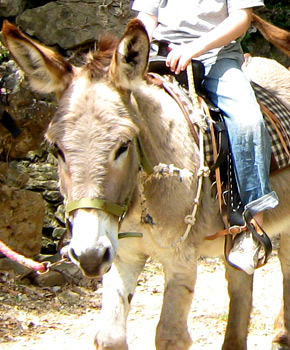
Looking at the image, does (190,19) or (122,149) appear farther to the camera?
(190,19)

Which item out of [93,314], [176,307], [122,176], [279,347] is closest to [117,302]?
[176,307]

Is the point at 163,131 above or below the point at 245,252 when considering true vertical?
above

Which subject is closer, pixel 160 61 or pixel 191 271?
pixel 191 271

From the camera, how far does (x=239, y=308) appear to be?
4418 mm

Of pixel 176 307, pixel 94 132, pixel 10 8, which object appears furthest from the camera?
pixel 10 8

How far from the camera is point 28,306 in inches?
212

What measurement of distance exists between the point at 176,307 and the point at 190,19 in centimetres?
158

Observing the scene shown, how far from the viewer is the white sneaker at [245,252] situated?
3518mm

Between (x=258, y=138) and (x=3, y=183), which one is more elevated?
(x=258, y=138)

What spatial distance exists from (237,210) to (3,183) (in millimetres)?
2997

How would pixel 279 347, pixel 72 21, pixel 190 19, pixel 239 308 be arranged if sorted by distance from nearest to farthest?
pixel 190 19 < pixel 239 308 < pixel 279 347 < pixel 72 21

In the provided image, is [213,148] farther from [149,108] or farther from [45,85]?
[45,85]

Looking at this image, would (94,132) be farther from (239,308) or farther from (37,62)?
(239,308)

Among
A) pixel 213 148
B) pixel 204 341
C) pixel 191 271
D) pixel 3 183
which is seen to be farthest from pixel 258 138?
pixel 3 183
